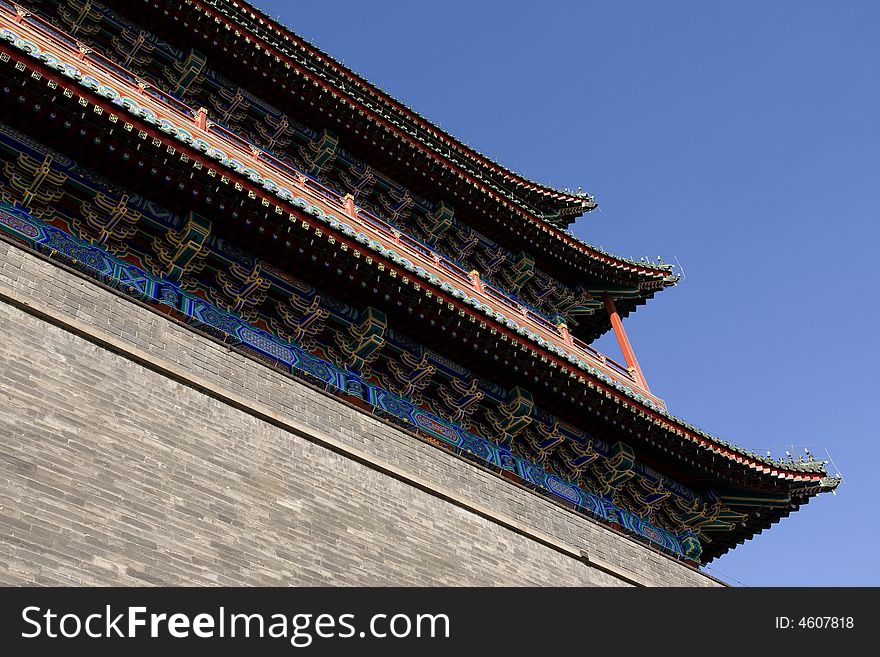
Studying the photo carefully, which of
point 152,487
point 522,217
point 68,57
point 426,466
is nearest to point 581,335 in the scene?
point 522,217

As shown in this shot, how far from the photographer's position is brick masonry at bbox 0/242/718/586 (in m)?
6.58

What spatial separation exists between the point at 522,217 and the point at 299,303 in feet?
19.2

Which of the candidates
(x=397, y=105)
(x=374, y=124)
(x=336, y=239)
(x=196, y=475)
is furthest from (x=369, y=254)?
(x=397, y=105)

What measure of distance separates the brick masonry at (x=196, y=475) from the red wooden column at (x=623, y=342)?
13.6 ft

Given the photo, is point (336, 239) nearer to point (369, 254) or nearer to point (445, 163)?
point (369, 254)

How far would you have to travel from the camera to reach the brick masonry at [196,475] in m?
6.58

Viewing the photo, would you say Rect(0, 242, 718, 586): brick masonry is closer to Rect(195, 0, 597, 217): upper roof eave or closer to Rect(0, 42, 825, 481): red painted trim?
Rect(0, 42, 825, 481): red painted trim

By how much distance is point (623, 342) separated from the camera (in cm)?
1421

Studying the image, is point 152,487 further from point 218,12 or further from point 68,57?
point 218,12

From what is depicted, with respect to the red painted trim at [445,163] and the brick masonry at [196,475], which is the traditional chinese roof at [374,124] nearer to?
the red painted trim at [445,163]

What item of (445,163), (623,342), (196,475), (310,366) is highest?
(445,163)

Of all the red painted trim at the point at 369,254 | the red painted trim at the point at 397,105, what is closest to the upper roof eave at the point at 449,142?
the red painted trim at the point at 397,105

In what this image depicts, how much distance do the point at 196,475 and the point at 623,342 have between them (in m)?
8.14

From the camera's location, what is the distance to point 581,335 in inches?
638
